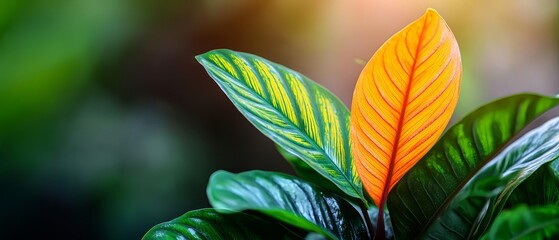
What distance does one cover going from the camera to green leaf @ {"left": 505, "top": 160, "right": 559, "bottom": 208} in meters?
0.57

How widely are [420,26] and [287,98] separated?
0.57 feet

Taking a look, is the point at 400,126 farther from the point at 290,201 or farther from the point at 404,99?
the point at 290,201

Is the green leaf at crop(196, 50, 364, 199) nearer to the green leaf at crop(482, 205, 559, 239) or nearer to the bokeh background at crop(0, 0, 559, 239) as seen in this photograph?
the green leaf at crop(482, 205, 559, 239)

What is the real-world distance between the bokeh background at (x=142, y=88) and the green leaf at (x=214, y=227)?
2.46ft

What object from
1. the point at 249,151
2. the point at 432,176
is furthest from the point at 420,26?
the point at 249,151

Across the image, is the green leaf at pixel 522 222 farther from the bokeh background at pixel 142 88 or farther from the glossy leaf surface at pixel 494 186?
the bokeh background at pixel 142 88

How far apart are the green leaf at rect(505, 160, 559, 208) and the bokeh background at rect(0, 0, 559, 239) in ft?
2.28

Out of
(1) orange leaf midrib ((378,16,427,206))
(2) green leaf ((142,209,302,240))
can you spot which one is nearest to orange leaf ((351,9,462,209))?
(1) orange leaf midrib ((378,16,427,206))

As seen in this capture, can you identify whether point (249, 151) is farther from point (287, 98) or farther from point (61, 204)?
point (287, 98)

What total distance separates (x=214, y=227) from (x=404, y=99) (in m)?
0.23

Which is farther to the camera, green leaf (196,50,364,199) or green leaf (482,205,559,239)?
green leaf (196,50,364,199)

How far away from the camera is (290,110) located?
0.60m

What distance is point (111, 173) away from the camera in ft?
4.43

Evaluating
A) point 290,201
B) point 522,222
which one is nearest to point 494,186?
point 522,222
